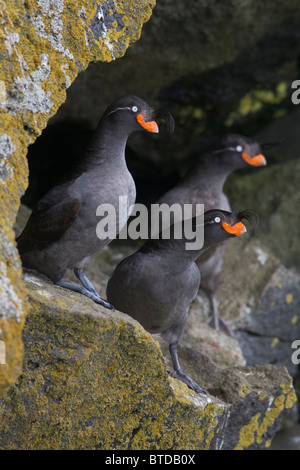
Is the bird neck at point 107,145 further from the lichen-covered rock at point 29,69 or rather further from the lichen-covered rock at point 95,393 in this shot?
the lichen-covered rock at point 95,393

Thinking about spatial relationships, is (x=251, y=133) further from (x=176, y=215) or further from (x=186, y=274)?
(x=186, y=274)

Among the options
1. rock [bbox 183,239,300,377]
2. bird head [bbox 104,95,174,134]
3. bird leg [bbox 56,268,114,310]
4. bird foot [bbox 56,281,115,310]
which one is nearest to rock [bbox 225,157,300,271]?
rock [bbox 183,239,300,377]

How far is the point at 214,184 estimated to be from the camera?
7145 mm

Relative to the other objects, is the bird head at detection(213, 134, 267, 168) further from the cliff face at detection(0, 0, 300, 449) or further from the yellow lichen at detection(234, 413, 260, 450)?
the yellow lichen at detection(234, 413, 260, 450)

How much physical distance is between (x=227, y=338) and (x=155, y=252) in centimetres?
214

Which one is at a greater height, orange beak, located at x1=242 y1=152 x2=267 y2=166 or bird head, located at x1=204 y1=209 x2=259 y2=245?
orange beak, located at x1=242 y1=152 x2=267 y2=166

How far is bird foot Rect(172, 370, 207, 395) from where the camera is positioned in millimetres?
4789

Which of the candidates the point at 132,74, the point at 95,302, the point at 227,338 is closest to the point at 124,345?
the point at 95,302

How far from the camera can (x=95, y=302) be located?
4.34 m

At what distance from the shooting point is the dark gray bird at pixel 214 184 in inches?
274

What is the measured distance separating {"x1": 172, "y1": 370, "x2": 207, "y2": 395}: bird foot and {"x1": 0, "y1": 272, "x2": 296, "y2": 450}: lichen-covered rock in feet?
0.24

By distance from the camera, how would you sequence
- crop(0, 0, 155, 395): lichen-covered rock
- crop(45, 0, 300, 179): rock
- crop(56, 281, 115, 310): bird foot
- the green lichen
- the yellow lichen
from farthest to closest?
1. the green lichen
2. crop(45, 0, 300, 179): rock
3. the yellow lichen
4. crop(56, 281, 115, 310): bird foot
5. crop(0, 0, 155, 395): lichen-covered rock

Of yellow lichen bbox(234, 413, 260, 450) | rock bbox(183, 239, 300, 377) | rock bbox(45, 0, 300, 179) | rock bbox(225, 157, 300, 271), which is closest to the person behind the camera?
yellow lichen bbox(234, 413, 260, 450)

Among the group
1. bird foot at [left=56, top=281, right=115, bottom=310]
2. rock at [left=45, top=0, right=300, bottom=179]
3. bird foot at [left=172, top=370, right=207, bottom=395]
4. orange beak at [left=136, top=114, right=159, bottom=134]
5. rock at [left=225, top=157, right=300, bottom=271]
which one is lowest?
bird foot at [left=172, top=370, right=207, bottom=395]
